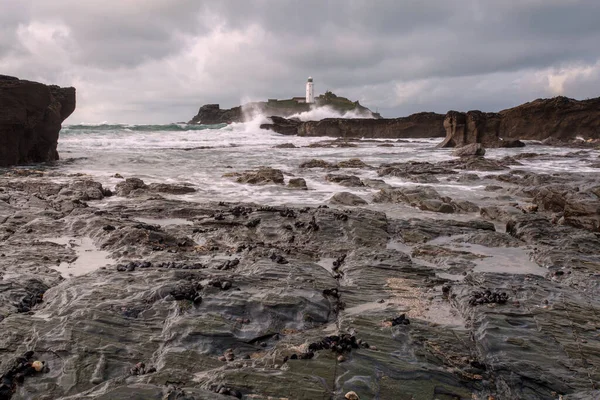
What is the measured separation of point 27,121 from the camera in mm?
23469

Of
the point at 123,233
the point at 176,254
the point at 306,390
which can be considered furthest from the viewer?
the point at 123,233

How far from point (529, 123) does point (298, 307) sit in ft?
182

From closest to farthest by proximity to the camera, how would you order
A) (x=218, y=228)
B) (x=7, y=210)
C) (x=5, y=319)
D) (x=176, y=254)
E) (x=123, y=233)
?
(x=5, y=319)
(x=176, y=254)
(x=123, y=233)
(x=218, y=228)
(x=7, y=210)

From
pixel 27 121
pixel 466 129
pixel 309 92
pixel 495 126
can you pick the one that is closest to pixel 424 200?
pixel 27 121

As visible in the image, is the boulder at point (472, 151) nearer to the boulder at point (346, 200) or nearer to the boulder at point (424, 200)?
the boulder at point (424, 200)

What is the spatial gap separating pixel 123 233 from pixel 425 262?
5.71 m

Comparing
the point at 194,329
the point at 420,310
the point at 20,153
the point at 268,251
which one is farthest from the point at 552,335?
the point at 20,153

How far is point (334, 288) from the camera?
6234mm

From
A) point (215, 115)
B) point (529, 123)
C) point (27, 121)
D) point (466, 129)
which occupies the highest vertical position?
point (215, 115)

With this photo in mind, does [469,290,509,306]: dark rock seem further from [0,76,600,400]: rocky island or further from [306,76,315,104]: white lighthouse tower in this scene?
[306,76,315,104]: white lighthouse tower

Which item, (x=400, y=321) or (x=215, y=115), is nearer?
(x=400, y=321)

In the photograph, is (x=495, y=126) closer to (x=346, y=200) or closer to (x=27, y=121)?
(x=346, y=200)

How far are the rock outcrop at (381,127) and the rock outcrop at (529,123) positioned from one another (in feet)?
38.4

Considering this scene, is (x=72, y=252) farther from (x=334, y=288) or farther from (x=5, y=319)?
(x=334, y=288)
